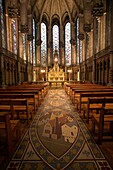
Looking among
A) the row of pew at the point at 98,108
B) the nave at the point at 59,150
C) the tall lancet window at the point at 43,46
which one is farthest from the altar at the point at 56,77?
the nave at the point at 59,150

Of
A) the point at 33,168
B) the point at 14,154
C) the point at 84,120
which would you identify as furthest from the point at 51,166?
the point at 84,120

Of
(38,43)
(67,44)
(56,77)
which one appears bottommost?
(56,77)

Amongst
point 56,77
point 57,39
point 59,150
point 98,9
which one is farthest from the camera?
point 57,39

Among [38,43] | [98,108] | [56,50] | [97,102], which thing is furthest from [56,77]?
[97,102]

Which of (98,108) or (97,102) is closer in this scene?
(97,102)

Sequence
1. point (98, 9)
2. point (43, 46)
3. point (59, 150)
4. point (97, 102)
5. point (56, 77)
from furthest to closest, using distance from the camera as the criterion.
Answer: point (43, 46) → point (56, 77) → point (98, 9) → point (97, 102) → point (59, 150)

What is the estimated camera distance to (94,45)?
65.0 feet

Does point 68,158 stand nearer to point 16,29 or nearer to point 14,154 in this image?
point 14,154

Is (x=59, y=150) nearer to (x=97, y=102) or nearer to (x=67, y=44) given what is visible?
(x=97, y=102)

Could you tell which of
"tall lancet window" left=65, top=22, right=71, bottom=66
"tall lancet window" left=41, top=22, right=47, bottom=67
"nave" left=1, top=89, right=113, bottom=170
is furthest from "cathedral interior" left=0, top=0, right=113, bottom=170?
"tall lancet window" left=65, top=22, right=71, bottom=66

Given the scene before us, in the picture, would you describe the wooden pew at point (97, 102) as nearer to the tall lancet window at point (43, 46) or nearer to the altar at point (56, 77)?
the altar at point (56, 77)

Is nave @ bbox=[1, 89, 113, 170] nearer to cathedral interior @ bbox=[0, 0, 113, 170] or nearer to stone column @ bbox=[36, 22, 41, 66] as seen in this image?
cathedral interior @ bbox=[0, 0, 113, 170]

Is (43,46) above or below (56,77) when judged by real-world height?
above

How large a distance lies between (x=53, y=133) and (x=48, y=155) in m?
1.22
